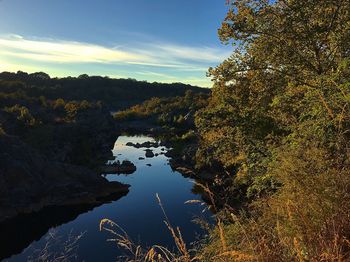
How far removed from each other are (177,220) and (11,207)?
17500 millimetres

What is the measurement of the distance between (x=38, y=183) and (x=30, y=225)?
645 centimetres

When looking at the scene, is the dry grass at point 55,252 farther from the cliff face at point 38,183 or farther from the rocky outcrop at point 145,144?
the rocky outcrop at point 145,144

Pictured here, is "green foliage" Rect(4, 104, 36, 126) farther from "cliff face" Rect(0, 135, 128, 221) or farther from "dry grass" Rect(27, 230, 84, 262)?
"dry grass" Rect(27, 230, 84, 262)

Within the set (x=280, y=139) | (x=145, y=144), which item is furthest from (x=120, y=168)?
(x=280, y=139)

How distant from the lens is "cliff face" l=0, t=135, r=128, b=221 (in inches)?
1563

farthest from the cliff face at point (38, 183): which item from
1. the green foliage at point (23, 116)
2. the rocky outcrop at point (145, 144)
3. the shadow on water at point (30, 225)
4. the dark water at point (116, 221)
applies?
the rocky outcrop at point (145, 144)

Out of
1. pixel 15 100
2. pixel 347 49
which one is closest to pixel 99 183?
pixel 347 49

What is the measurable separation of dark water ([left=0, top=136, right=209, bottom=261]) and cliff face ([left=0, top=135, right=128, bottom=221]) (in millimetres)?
1638

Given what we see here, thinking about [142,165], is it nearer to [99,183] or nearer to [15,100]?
[99,183]

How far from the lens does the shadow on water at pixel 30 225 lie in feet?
108

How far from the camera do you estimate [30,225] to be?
120ft

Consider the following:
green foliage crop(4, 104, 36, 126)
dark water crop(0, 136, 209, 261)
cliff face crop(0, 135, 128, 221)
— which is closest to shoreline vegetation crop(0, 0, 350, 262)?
dark water crop(0, 136, 209, 261)

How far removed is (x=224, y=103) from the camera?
17344mm

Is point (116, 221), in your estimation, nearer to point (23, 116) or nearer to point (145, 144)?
point (23, 116)
